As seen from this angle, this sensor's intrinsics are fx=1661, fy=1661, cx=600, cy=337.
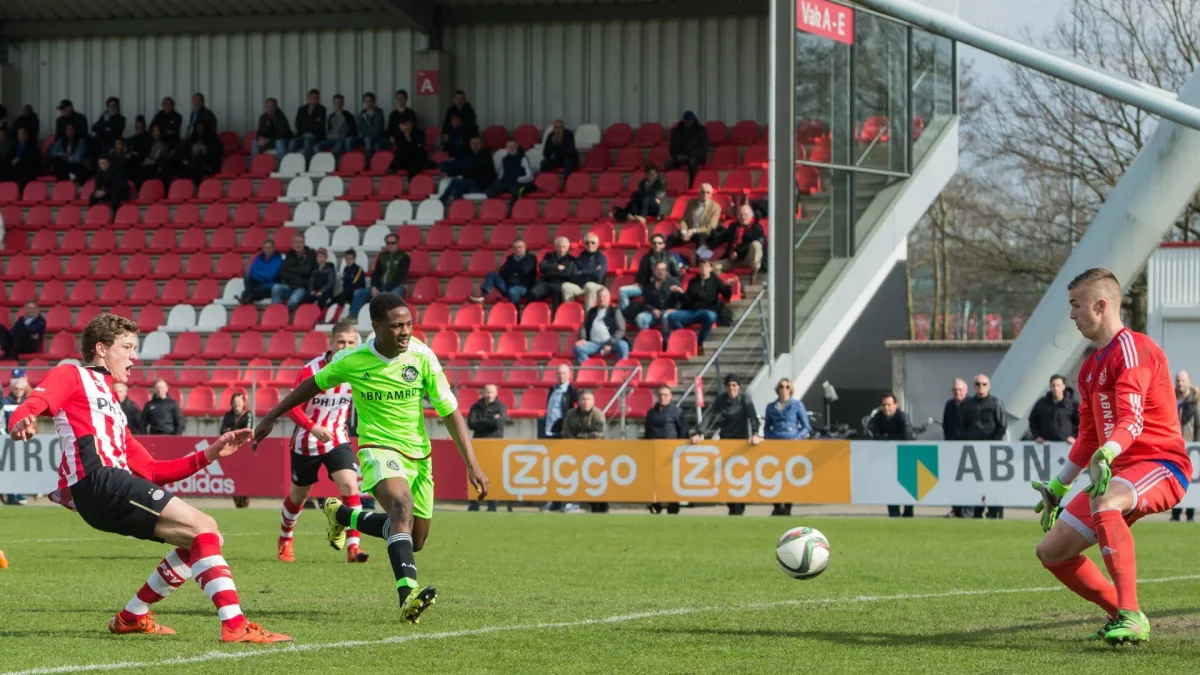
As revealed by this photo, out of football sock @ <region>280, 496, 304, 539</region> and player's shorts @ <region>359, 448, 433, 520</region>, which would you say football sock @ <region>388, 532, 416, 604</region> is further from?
football sock @ <region>280, 496, 304, 539</region>

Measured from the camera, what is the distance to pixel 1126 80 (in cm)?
916

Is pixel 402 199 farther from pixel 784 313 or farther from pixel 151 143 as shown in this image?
pixel 784 313

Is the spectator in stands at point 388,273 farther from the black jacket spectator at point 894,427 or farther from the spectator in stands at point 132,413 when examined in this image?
the black jacket spectator at point 894,427

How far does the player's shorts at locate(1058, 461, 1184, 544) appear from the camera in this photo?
7.88 metres

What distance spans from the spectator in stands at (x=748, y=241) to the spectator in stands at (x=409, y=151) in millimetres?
7006

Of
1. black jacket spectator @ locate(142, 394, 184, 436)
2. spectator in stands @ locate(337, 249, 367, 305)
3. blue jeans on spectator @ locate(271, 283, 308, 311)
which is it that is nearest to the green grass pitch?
black jacket spectator @ locate(142, 394, 184, 436)

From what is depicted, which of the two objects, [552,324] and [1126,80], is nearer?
[1126,80]

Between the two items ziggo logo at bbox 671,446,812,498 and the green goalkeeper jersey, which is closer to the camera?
the green goalkeeper jersey

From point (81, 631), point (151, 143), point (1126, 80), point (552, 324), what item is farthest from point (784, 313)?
point (81, 631)

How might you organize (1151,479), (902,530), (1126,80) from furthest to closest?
(902,530)
(1126,80)
(1151,479)

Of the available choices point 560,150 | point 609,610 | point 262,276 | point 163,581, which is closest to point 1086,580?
point 609,610

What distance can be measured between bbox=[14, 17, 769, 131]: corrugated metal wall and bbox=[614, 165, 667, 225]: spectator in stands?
3.93 metres

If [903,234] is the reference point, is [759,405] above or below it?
below

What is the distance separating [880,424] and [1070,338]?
17.1 ft
